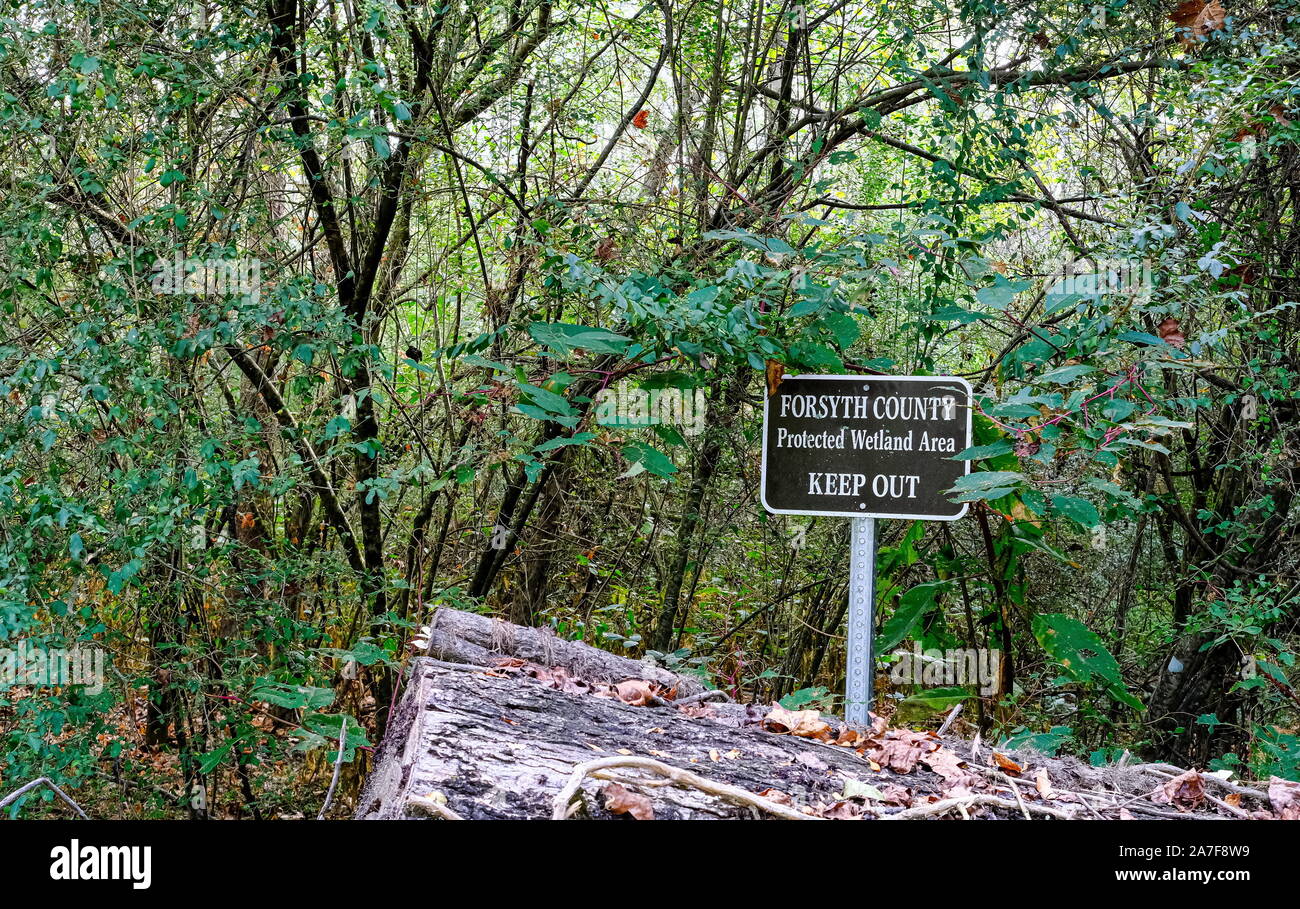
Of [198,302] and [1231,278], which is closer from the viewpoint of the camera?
[198,302]

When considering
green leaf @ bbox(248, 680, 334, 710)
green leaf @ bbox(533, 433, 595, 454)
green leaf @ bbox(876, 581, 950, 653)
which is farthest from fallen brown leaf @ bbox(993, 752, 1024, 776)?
green leaf @ bbox(248, 680, 334, 710)

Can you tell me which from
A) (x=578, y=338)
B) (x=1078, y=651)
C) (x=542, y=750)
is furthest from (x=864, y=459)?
(x=542, y=750)

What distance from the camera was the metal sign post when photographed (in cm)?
277

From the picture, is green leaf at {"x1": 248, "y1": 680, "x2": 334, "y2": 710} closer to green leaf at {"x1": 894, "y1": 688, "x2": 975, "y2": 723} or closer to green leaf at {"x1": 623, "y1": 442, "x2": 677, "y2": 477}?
green leaf at {"x1": 623, "y1": 442, "x2": 677, "y2": 477}

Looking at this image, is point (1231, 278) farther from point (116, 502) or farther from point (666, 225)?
point (116, 502)

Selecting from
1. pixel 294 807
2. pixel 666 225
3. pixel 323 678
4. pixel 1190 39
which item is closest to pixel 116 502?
pixel 323 678

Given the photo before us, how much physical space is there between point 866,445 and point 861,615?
480mm

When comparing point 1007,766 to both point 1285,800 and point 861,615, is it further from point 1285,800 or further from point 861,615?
point 861,615

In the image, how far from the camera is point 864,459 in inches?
112

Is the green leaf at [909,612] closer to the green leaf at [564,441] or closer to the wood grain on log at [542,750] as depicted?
the wood grain on log at [542,750]

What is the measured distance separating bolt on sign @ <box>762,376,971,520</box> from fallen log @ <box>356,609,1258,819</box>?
61 centimetres

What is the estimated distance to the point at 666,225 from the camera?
4.41 metres

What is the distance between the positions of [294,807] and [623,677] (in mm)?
2484

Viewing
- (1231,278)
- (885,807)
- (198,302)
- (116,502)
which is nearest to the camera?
(885,807)
